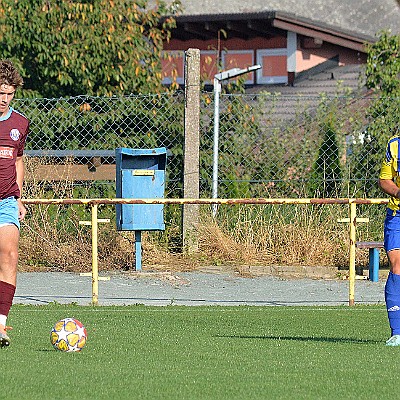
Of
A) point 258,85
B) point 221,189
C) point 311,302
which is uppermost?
point 258,85

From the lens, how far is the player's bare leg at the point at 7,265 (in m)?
8.66

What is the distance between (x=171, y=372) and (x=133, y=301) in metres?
6.15

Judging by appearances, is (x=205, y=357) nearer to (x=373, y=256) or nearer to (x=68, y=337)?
(x=68, y=337)

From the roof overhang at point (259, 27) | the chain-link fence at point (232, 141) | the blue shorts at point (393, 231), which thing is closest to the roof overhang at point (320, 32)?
the roof overhang at point (259, 27)

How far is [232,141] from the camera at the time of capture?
16.7 m

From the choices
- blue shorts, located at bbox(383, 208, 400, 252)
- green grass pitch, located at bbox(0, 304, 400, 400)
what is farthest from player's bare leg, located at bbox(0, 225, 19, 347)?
blue shorts, located at bbox(383, 208, 400, 252)

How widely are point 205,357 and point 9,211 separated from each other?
194 cm

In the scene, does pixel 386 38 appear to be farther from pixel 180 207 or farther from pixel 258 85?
pixel 258 85

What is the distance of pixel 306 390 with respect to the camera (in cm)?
648

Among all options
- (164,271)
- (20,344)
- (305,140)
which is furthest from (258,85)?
(20,344)

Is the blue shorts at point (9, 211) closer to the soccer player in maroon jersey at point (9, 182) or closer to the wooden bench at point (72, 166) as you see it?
the soccer player in maroon jersey at point (9, 182)

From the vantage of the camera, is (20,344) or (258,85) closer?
(20,344)

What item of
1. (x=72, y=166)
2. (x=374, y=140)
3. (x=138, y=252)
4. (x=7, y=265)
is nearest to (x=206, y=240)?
(x=138, y=252)

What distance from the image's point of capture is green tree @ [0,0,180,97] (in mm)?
17609
